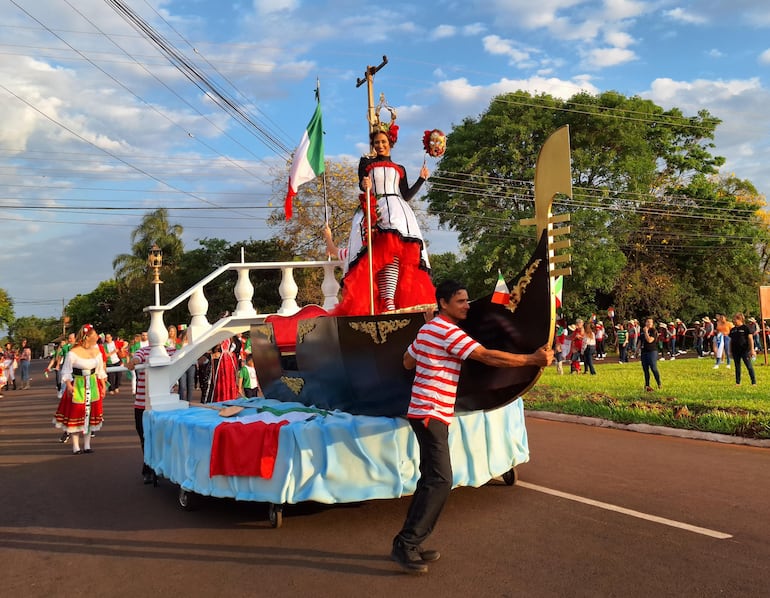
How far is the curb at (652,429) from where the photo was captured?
28.1 feet

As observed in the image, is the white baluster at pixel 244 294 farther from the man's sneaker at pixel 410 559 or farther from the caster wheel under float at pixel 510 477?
the man's sneaker at pixel 410 559

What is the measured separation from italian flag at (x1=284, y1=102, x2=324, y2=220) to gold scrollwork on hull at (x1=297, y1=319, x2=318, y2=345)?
67.1 inches

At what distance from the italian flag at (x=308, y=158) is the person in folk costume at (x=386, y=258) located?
125 centimetres

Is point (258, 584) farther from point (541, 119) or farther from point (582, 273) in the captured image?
point (541, 119)

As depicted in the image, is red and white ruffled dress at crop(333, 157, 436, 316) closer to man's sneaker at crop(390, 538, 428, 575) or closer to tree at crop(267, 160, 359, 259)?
man's sneaker at crop(390, 538, 428, 575)

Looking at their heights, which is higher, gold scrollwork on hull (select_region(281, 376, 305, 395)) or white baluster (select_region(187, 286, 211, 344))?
white baluster (select_region(187, 286, 211, 344))

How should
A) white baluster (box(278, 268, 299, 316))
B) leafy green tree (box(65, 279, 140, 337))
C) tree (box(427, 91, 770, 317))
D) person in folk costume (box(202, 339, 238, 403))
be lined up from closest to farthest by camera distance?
white baluster (box(278, 268, 299, 316)), person in folk costume (box(202, 339, 238, 403)), tree (box(427, 91, 770, 317)), leafy green tree (box(65, 279, 140, 337))

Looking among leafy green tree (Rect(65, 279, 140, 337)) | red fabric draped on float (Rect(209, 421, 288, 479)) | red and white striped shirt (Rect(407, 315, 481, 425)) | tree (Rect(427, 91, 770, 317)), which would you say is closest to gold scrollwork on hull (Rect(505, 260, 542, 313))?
red and white striped shirt (Rect(407, 315, 481, 425))

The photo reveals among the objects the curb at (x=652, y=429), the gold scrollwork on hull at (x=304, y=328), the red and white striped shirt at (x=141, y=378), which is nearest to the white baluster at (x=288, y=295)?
the gold scrollwork on hull at (x=304, y=328)

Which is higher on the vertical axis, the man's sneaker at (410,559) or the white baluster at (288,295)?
the white baluster at (288,295)

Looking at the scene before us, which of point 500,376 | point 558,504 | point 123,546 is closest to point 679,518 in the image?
point 558,504

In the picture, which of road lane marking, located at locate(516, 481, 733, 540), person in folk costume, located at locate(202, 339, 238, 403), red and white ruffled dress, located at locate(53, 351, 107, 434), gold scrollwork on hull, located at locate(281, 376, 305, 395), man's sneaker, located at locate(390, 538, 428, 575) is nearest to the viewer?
man's sneaker, located at locate(390, 538, 428, 575)

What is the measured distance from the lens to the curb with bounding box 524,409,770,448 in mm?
8562

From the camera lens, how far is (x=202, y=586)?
4.25 metres
